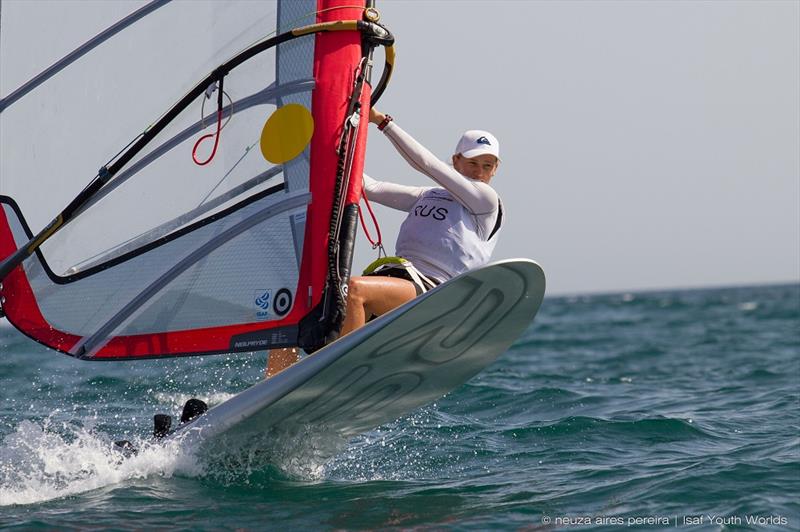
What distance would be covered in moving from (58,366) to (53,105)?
7.00 m

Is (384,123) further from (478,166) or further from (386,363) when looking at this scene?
(386,363)

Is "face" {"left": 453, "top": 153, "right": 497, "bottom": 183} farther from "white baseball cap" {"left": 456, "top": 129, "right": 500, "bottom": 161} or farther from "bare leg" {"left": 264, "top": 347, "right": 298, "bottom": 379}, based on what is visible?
"bare leg" {"left": 264, "top": 347, "right": 298, "bottom": 379}

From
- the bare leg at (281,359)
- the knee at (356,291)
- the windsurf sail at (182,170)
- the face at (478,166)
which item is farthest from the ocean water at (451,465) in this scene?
the face at (478,166)

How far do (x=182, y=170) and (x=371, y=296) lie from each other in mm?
1053

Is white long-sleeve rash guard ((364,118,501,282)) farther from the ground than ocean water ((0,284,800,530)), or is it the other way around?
white long-sleeve rash guard ((364,118,501,282))

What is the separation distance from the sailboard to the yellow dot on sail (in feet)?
2.95

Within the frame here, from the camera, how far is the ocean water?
430 centimetres

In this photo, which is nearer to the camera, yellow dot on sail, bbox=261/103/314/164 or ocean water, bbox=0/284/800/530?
ocean water, bbox=0/284/800/530

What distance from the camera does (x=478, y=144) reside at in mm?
4988

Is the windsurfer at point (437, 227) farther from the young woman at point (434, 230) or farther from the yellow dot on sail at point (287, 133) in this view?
the yellow dot on sail at point (287, 133)

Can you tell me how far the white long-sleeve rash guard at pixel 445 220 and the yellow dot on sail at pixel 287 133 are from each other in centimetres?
46

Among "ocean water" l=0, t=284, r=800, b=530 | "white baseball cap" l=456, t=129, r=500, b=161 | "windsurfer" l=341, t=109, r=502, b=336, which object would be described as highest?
"white baseball cap" l=456, t=129, r=500, b=161

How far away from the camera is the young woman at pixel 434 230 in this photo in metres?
4.77

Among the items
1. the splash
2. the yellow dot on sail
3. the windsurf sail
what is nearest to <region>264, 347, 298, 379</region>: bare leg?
the windsurf sail
